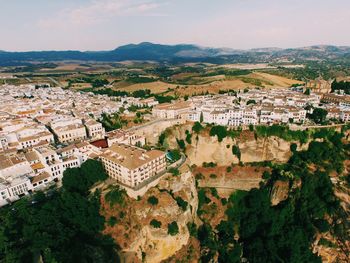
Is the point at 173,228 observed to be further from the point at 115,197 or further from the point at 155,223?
the point at 115,197

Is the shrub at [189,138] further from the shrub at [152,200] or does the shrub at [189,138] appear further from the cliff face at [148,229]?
the shrub at [152,200]

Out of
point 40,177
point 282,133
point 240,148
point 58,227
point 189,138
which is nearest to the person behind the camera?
point 58,227

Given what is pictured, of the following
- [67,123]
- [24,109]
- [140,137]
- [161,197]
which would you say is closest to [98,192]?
[161,197]

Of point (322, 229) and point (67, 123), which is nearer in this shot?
point (322, 229)

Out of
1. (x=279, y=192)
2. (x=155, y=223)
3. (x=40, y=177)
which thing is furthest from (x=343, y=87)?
(x=40, y=177)

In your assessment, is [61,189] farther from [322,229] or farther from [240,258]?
[322,229]

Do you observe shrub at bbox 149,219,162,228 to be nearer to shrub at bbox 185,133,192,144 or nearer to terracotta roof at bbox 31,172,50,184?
terracotta roof at bbox 31,172,50,184
